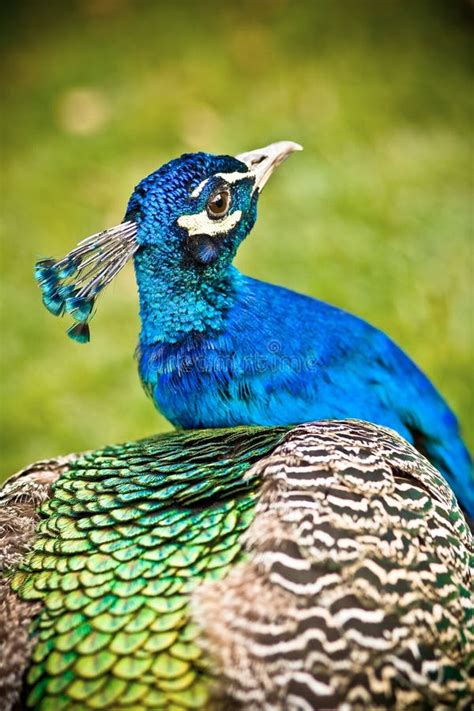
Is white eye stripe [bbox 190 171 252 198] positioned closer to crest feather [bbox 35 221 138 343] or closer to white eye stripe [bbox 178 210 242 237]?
white eye stripe [bbox 178 210 242 237]

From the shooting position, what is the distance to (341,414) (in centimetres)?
257

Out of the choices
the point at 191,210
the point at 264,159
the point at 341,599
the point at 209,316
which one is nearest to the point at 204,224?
the point at 191,210

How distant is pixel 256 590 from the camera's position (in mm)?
1890

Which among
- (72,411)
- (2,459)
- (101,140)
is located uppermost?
(101,140)

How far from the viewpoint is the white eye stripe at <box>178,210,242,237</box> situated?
8.13 feet

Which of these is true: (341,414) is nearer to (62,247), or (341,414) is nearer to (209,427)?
(209,427)

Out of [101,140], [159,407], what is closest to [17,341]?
[101,140]

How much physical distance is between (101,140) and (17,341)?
1.78m

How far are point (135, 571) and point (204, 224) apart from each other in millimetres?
1011

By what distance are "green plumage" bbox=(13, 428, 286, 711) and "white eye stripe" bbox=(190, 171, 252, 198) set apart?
0.70 meters

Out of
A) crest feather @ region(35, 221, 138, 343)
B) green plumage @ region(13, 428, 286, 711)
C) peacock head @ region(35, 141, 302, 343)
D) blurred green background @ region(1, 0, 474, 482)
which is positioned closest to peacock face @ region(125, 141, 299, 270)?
peacock head @ region(35, 141, 302, 343)

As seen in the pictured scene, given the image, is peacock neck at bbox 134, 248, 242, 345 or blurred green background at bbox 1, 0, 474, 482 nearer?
peacock neck at bbox 134, 248, 242, 345

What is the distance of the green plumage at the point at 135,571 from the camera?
188 centimetres

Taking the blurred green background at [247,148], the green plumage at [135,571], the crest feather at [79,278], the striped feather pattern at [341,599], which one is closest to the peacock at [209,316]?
the crest feather at [79,278]
